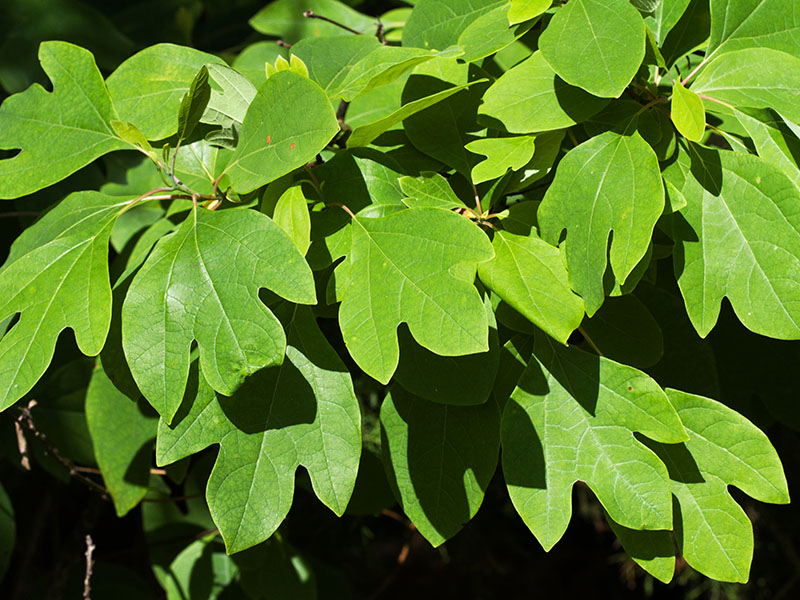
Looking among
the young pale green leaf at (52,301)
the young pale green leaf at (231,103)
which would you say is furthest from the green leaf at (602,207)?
the young pale green leaf at (52,301)

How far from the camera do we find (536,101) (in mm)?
859

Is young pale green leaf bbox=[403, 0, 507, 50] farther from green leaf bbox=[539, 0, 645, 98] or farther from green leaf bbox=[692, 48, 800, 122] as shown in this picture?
green leaf bbox=[692, 48, 800, 122]

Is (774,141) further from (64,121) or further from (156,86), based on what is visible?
(64,121)

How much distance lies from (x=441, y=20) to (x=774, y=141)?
496 millimetres

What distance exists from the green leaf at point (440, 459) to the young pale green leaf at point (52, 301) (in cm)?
38

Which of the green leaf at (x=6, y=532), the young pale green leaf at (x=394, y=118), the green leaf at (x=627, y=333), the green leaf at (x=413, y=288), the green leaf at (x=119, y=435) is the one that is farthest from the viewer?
the green leaf at (x=6, y=532)

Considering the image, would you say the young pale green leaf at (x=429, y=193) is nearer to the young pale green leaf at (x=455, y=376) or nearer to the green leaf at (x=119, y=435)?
the young pale green leaf at (x=455, y=376)

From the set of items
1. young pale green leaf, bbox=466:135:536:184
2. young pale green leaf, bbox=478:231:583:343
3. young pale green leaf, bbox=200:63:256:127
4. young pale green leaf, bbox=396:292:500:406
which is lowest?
young pale green leaf, bbox=396:292:500:406

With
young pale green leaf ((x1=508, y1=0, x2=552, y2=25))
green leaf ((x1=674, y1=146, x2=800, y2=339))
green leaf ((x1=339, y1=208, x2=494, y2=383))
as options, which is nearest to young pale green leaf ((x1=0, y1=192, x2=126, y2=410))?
green leaf ((x1=339, y1=208, x2=494, y2=383))

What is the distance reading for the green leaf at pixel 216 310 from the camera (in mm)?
762

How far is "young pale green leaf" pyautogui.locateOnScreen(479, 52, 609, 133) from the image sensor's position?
0.84 metres

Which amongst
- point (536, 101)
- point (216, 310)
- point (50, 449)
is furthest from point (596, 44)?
point (50, 449)

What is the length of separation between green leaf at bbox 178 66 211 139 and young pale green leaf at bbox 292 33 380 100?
220 millimetres

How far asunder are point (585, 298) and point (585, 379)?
0.15 meters
